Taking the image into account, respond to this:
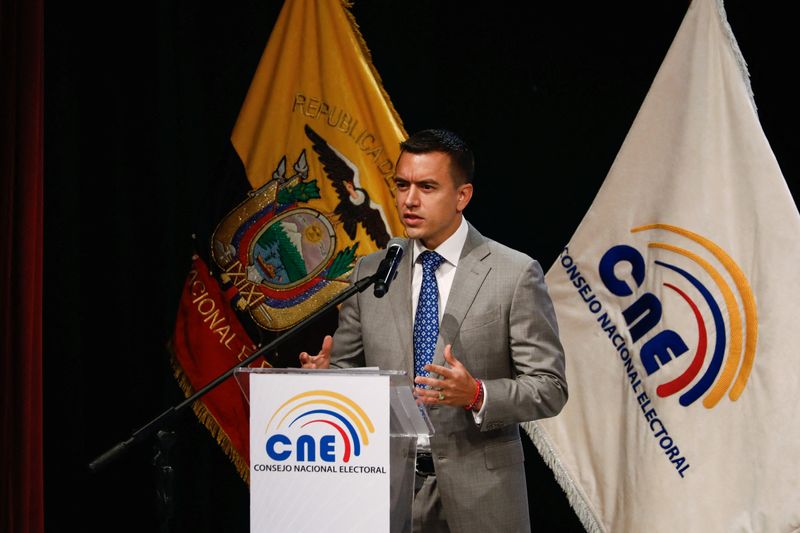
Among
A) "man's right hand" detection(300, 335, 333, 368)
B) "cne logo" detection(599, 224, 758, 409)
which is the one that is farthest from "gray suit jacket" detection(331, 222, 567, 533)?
"cne logo" detection(599, 224, 758, 409)

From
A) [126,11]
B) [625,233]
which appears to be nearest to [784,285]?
[625,233]

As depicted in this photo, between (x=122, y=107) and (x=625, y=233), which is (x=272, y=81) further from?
(x=625, y=233)

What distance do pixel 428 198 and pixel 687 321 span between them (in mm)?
1248

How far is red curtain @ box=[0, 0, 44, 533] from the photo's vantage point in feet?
10.6

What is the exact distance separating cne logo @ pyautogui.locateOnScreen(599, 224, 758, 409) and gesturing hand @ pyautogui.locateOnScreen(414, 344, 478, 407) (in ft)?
4.66

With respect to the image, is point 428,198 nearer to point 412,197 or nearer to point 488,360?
point 412,197

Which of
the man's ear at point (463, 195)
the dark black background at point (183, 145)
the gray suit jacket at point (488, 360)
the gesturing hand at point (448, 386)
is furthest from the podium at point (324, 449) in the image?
the dark black background at point (183, 145)

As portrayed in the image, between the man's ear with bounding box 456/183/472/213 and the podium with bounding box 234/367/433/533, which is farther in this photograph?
the man's ear with bounding box 456/183/472/213

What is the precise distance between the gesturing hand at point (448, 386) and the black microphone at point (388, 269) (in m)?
0.20

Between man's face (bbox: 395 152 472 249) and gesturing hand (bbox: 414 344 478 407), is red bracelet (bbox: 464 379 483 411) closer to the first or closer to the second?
gesturing hand (bbox: 414 344 478 407)

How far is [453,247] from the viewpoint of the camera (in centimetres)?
262

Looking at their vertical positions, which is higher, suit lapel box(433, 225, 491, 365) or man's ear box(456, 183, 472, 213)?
man's ear box(456, 183, 472, 213)

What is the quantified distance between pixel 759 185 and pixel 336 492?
209cm

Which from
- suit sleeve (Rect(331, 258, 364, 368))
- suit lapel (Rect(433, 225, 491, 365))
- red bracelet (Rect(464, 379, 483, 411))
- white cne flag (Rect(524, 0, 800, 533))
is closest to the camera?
red bracelet (Rect(464, 379, 483, 411))
